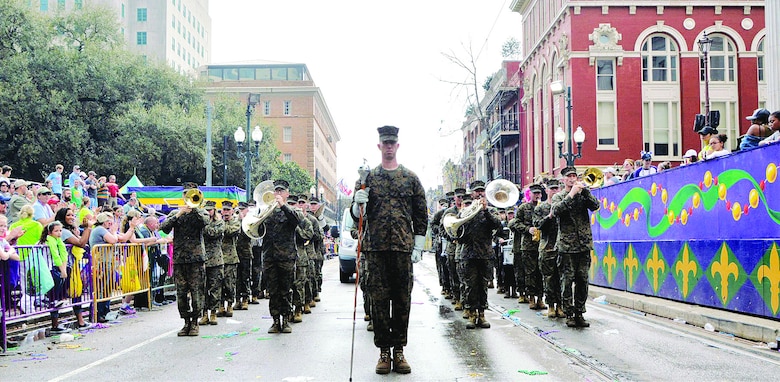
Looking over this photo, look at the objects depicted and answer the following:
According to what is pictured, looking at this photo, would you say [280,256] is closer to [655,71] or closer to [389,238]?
[389,238]

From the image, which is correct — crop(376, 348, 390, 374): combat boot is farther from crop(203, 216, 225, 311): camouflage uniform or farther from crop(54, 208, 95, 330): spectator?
crop(54, 208, 95, 330): spectator

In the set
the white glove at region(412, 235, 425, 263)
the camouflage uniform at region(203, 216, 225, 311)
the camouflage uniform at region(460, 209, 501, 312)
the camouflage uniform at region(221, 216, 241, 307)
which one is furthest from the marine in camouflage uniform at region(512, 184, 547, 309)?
the white glove at region(412, 235, 425, 263)

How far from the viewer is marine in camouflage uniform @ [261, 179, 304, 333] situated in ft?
36.3

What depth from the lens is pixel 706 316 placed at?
35.6ft

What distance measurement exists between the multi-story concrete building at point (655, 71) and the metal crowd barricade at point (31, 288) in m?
28.6

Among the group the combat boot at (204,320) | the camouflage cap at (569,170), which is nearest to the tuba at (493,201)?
the camouflage cap at (569,170)

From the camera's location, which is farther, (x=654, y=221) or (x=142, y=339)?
(x=654, y=221)

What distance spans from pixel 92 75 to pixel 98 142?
12.4 feet

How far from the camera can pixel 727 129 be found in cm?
3709

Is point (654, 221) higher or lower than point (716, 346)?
higher

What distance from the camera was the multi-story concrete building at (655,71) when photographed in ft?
120

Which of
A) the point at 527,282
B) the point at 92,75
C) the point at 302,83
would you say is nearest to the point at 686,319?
the point at 527,282

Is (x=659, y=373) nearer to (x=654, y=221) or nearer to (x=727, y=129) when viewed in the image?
(x=654, y=221)

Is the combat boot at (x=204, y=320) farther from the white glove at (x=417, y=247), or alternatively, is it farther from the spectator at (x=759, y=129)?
the spectator at (x=759, y=129)
